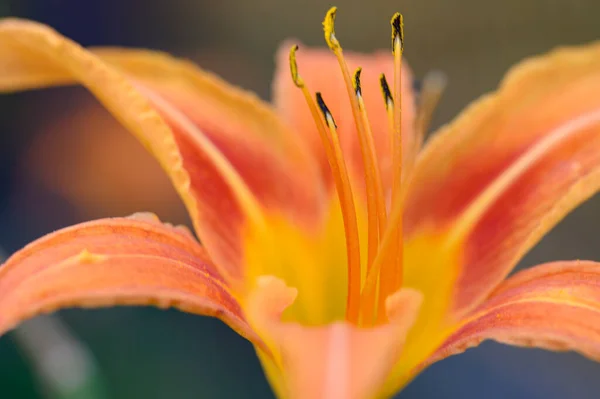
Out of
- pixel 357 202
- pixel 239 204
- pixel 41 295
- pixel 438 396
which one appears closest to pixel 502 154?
pixel 357 202

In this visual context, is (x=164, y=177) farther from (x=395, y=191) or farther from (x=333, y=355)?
(x=333, y=355)

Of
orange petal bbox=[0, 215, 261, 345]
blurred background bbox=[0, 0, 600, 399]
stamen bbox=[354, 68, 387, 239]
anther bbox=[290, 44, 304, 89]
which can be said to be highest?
anther bbox=[290, 44, 304, 89]

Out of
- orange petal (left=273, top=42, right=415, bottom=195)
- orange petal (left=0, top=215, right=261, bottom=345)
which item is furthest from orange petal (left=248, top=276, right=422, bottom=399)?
orange petal (left=273, top=42, right=415, bottom=195)

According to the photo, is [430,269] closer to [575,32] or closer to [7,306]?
[7,306]

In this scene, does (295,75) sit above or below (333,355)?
above

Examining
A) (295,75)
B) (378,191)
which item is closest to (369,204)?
(378,191)

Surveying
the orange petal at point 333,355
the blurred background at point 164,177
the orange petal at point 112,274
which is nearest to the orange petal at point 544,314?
the orange petal at point 333,355

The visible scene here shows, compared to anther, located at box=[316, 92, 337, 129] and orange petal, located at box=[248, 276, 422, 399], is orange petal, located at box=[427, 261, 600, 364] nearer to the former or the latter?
orange petal, located at box=[248, 276, 422, 399]
